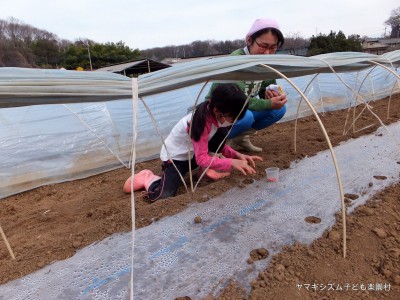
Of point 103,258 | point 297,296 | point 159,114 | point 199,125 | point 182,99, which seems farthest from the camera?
point 182,99

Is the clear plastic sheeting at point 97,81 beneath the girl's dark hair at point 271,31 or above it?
beneath

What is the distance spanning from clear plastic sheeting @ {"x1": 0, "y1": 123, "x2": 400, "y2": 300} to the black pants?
354 mm

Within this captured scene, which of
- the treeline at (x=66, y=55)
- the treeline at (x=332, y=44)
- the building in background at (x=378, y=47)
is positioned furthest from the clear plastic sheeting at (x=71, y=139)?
the treeline at (x=66, y=55)

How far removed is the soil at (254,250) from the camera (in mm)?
1401

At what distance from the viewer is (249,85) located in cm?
312

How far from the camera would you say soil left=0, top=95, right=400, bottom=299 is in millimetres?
1401

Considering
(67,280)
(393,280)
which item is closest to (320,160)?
(393,280)

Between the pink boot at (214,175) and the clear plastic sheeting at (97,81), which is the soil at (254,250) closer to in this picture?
the pink boot at (214,175)

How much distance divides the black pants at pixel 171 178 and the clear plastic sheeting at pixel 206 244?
0.35 meters

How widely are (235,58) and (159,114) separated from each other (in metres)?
2.53

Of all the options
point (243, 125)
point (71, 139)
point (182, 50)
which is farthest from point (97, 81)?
point (182, 50)

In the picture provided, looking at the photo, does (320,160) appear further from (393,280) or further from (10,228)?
(10,228)

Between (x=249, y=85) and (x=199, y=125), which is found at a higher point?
(x=249, y=85)

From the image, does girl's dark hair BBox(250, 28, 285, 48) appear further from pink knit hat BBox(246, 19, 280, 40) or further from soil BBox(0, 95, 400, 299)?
soil BBox(0, 95, 400, 299)
